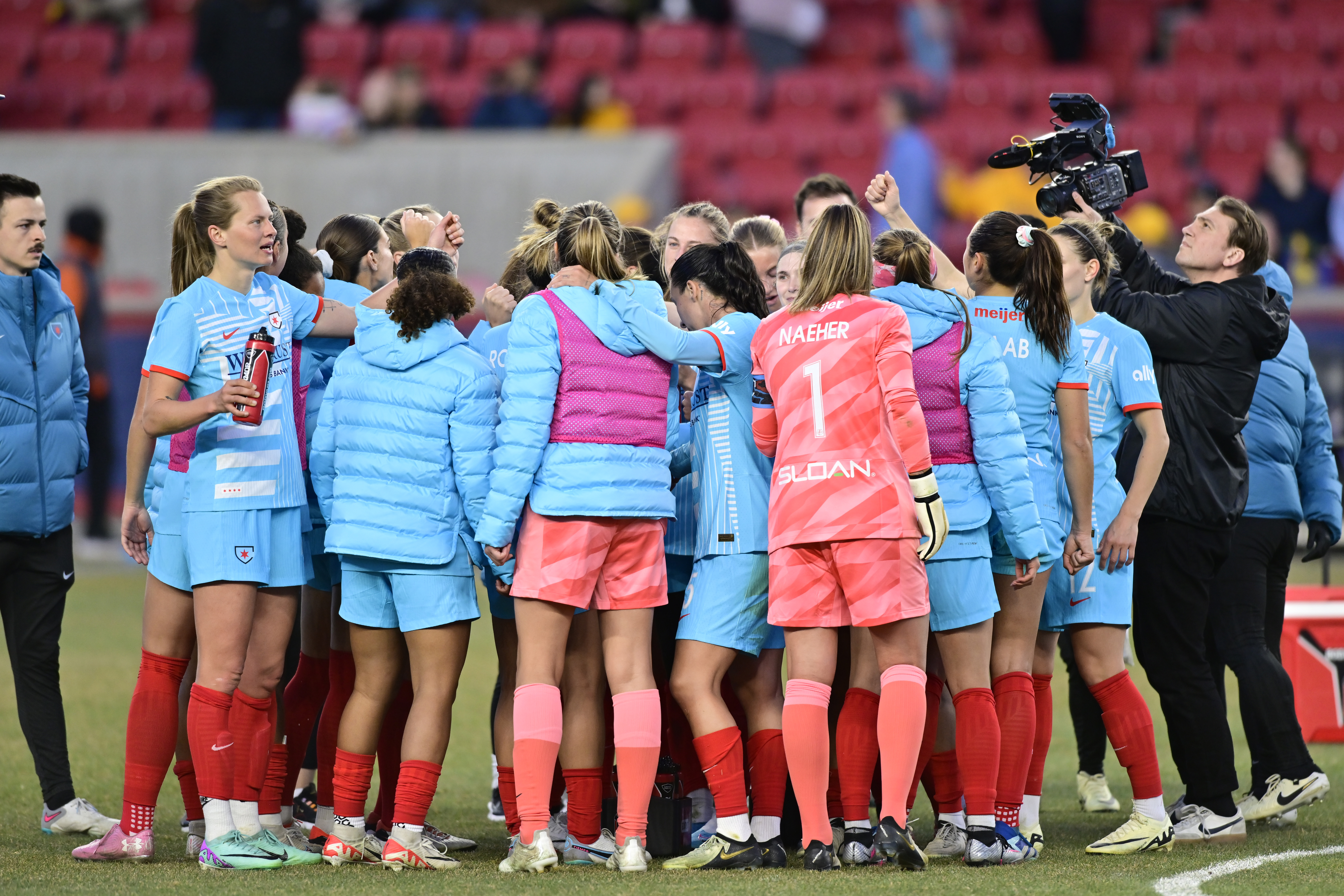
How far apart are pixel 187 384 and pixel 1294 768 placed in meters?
3.97

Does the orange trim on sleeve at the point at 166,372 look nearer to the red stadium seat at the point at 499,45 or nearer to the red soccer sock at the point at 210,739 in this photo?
the red soccer sock at the point at 210,739

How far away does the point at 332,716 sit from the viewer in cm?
498

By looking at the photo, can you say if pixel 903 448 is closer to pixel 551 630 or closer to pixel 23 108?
pixel 551 630

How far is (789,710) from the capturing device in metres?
4.34

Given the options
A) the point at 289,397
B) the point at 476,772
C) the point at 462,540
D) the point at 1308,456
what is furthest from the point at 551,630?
the point at 1308,456

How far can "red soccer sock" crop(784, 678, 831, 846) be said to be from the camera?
4309mm

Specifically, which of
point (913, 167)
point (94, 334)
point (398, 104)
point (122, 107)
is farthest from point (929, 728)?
point (122, 107)

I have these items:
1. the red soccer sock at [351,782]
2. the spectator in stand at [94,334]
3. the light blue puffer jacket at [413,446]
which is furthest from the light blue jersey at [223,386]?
the spectator in stand at [94,334]

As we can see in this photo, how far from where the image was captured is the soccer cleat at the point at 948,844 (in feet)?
15.3

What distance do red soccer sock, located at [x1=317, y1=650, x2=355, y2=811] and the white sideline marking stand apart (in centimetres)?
Result: 255

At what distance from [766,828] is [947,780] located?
0.65m

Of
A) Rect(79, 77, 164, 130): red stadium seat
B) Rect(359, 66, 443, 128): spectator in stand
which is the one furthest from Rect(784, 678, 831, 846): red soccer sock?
Rect(79, 77, 164, 130): red stadium seat

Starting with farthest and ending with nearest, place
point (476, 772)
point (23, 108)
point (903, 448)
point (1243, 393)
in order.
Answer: point (23, 108) → point (476, 772) → point (1243, 393) → point (903, 448)

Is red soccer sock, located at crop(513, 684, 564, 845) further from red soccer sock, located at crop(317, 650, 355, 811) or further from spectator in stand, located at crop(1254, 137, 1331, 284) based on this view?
spectator in stand, located at crop(1254, 137, 1331, 284)
